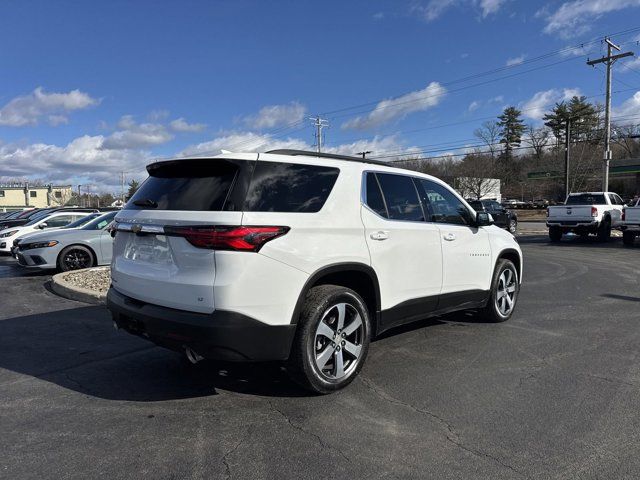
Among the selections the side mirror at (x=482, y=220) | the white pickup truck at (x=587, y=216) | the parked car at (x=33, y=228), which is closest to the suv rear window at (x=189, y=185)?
the side mirror at (x=482, y=220)

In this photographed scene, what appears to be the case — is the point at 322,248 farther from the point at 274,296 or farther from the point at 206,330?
the point at 206,330

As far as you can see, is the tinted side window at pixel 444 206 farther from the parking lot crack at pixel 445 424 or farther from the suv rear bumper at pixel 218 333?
the suv rear bumper at pixel 218 333

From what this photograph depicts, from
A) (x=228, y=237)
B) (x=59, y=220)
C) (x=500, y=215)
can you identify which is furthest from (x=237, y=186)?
(x=500, y=215)

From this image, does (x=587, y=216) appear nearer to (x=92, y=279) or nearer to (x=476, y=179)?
(x=92, y=279)

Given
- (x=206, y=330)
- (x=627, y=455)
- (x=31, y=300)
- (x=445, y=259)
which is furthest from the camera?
(x=31, y=300)

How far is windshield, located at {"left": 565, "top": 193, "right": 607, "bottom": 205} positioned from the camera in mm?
19797

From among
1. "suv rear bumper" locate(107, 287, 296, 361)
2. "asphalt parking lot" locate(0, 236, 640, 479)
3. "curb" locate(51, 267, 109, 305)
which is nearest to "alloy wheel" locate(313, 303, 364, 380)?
"asphalt parking lot" locate(0, 236, 640, 479)

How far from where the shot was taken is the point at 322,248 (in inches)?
143

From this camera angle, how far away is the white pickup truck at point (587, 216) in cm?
1873

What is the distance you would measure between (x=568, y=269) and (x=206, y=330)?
10.6 metres

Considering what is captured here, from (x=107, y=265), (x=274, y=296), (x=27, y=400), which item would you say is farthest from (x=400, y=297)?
(x=107, y=265)

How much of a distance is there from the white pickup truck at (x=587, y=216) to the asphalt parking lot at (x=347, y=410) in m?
14.6

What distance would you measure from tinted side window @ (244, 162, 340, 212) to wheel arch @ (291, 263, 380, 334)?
1.63ft

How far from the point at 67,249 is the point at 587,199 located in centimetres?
1942
